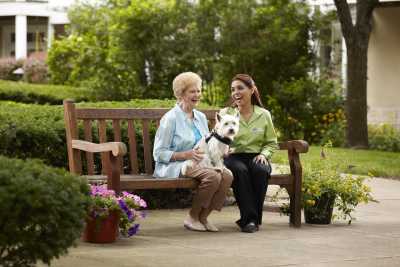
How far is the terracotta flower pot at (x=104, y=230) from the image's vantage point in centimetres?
859

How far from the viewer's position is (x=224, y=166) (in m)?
9.58

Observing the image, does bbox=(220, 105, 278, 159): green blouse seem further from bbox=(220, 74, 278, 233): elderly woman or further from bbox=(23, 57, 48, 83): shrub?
bbox=(23, 57, 48, 83): shrub

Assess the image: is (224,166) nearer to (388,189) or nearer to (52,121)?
(52,121)

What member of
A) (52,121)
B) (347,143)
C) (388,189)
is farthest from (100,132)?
(347,143)

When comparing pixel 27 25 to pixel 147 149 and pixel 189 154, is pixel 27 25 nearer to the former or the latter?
pixel 147 149

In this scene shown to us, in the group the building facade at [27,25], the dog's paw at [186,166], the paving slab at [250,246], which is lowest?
the paving slab at [250,246]

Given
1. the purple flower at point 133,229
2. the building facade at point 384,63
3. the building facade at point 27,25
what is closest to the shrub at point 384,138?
the building facade at point 384,63

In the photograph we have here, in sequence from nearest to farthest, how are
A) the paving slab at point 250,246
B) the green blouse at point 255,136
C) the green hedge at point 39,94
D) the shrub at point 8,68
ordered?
the paving slab at point 250,246 < the green blouse at point 255,136 < the green hedge at point 39,94 < the shrub at point 8,68

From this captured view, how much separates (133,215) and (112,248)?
419 millimetres

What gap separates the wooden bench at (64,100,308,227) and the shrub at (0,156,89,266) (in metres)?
2.26

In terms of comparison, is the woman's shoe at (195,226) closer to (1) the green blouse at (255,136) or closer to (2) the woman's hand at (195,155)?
(2) the woman's hand at (195,155)

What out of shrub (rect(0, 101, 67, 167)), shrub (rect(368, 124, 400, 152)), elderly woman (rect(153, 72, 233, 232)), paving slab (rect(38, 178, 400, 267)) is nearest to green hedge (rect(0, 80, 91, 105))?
shrub (rect(368, 124, 400, 152))

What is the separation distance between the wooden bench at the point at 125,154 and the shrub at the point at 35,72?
87.7 ft

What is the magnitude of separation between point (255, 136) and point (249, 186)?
0.47 m
